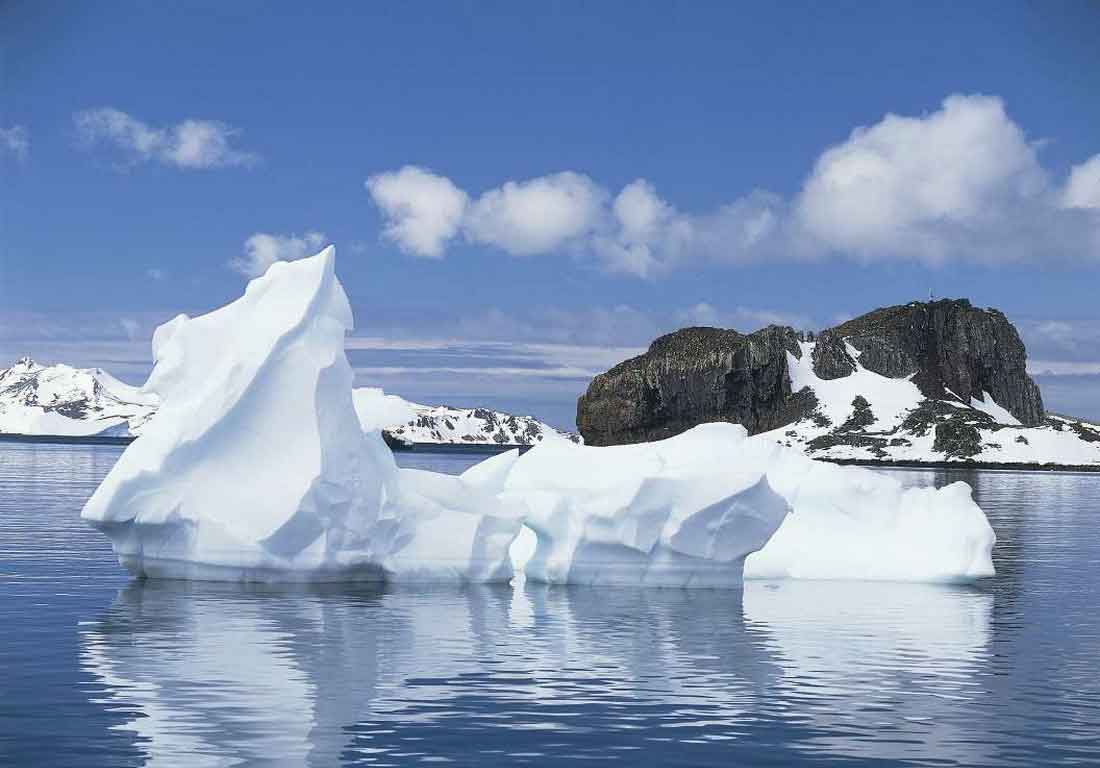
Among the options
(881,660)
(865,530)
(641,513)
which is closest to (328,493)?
(641,513)

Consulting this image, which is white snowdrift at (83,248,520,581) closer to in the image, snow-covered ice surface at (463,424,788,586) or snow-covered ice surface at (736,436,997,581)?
snow-covered ice surface at (463,424,788,586)

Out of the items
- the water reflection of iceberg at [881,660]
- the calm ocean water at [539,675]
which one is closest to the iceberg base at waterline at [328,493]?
the calm ocean water at [539,675]

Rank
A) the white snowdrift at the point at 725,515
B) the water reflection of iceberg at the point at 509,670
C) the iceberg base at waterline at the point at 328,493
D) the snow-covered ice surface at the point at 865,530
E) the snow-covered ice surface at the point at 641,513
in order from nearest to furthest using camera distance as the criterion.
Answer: the water reflection of iceberg at the point at 509,670 → the iceberg base at waterline at the point at 328,493 → the snow-covered ice surface at the point at 641,513 → the white snowdrift at the point at 725,515 → the snow-covered ice surface at the point at 865,530

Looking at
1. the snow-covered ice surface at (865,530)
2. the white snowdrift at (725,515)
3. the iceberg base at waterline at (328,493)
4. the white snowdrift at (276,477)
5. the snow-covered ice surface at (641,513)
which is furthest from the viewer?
the snow-covered ice surface at (865,530)

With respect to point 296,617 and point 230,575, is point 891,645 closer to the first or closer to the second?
point 296,617

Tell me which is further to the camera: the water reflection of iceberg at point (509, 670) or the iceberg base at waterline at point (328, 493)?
the iceberg base at waterline at point (328, 493)

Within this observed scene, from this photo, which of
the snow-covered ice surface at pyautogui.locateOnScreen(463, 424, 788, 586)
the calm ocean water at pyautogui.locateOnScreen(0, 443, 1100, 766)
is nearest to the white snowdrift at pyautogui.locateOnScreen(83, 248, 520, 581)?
the calm ocean water at pyautogui.locateOnScreen(0, 443, 1100, 766)

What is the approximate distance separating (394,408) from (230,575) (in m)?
6.65

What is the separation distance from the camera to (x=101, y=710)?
701 inches

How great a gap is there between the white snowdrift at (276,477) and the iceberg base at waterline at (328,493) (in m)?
0.04

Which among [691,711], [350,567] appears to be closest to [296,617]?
[350,567]

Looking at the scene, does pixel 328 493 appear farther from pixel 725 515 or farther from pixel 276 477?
pixel 725 515

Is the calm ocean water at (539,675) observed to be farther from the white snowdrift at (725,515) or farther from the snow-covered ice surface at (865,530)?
the snow-covered ice surface at (865,530)

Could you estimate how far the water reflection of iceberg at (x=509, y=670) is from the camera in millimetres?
16781
